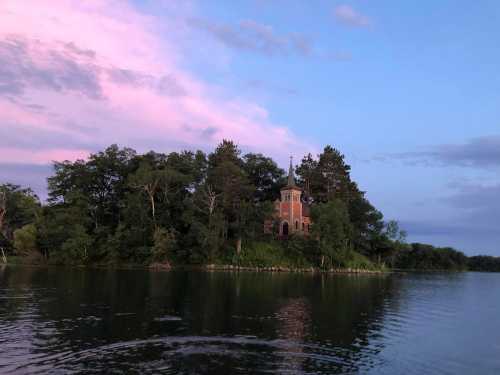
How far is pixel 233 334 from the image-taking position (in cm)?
2384

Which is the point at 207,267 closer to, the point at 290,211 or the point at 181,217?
the point at 181,217

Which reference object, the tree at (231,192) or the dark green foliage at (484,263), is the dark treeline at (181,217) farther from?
the dark green foliage at (484,263)

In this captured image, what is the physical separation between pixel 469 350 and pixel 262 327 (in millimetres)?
11083

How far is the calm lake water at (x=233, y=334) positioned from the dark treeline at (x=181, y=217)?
46.7 metres

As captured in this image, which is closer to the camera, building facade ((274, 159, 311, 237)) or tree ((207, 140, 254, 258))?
tree ((207, 140, 254, 258))

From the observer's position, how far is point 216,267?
85.8 metres

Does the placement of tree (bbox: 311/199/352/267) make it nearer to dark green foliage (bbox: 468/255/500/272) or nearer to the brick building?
the brick building

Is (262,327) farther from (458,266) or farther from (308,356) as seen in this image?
(458,266)

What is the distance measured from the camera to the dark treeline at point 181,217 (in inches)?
3482

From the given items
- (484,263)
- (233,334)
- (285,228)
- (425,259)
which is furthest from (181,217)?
(484,263)

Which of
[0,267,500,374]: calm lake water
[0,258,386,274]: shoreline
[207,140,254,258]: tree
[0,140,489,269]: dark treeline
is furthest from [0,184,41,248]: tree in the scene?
[0,267,500,374]: calm lake water

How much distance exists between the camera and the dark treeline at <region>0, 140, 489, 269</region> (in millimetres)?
88438

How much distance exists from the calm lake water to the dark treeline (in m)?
46.7

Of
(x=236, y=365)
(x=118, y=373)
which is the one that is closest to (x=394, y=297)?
(x=236, y=365)
